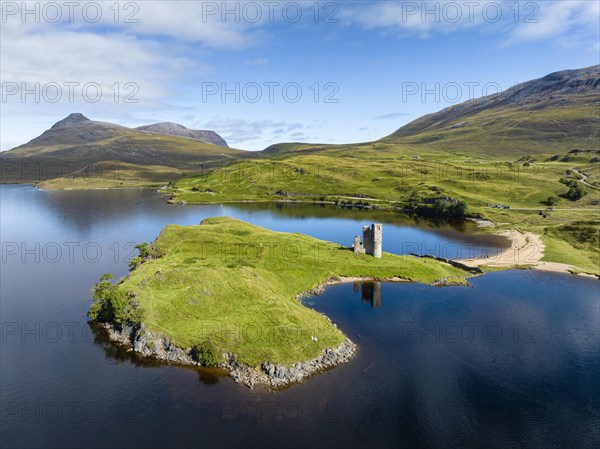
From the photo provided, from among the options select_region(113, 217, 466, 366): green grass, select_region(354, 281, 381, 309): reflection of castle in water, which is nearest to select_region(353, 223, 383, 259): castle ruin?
select_region(113, 217, 466, 366): green grass

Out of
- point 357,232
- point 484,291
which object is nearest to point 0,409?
point 484,291

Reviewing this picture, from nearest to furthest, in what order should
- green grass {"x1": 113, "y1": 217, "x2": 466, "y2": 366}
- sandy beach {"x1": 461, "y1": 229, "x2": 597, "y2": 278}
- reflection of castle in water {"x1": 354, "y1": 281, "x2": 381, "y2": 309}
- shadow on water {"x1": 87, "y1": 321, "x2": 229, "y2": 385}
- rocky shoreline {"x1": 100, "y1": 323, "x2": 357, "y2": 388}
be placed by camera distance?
rocky shoreline {"x1": 100, "y1": 323, "x2": 357, "y2": 388}
shadow on water {"x1": 87, "y1": 321, "x2": 229, "y2": 385}
green grass {"x1": 113, "y1": 217, "x2": 466, "y2": 366}
reflection of castle in water {"x1": 354, "y1": 281, "x2": 381, "y2": 309}
sandy beach {"x1": 461, "y1": 229, "x2": 597, "y2": 278}

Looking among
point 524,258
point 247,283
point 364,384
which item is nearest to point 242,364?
point 364,384

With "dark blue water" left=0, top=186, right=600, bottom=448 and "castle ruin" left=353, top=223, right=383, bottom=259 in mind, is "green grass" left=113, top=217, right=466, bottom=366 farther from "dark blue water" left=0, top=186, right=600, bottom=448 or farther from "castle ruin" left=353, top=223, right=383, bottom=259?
"dark blue water" left=0, top=186, right=600, bottom=448

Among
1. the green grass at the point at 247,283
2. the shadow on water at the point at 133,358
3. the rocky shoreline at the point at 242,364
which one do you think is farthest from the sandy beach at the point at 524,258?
the shadow on water at the point at 133,358

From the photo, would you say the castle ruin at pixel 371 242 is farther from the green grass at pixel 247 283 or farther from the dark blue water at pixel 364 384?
the dark blue water at pixel 364 384

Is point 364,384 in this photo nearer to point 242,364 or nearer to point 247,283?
point 242,364
